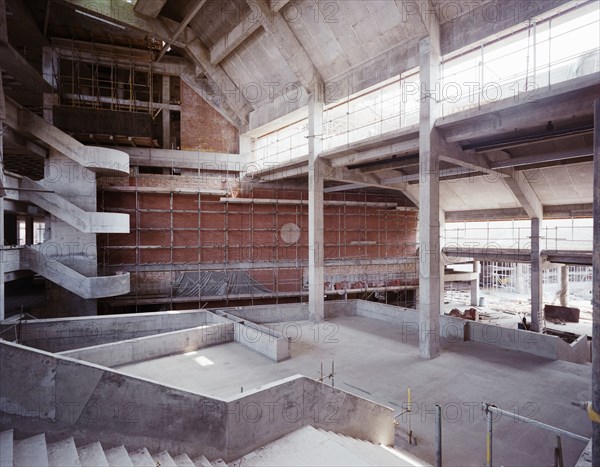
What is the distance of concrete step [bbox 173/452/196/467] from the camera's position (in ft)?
16.5

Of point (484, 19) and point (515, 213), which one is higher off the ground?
point (484, 19)

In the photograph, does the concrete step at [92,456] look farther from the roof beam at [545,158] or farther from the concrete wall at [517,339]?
the roof beam at [545,158]

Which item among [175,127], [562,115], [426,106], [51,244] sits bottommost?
[51,244]

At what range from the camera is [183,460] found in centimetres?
515

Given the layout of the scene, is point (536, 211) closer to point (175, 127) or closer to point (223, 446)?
point (223, 446)

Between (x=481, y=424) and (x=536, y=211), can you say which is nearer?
(x=481, y=424)

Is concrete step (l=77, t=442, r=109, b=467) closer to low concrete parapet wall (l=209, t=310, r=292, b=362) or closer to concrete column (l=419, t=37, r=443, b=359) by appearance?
low concrete parapet wall (l=209, t=310, r=292, b=362)

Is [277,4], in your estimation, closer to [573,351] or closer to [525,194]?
[525,194]

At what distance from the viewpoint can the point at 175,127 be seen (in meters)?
22.1

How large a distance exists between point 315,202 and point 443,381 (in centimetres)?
885

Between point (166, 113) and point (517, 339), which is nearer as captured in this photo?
point (517, 339)

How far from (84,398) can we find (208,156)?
16.2 metres

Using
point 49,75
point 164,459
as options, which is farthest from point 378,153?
point 49,75

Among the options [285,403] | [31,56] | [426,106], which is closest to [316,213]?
[426,106]
